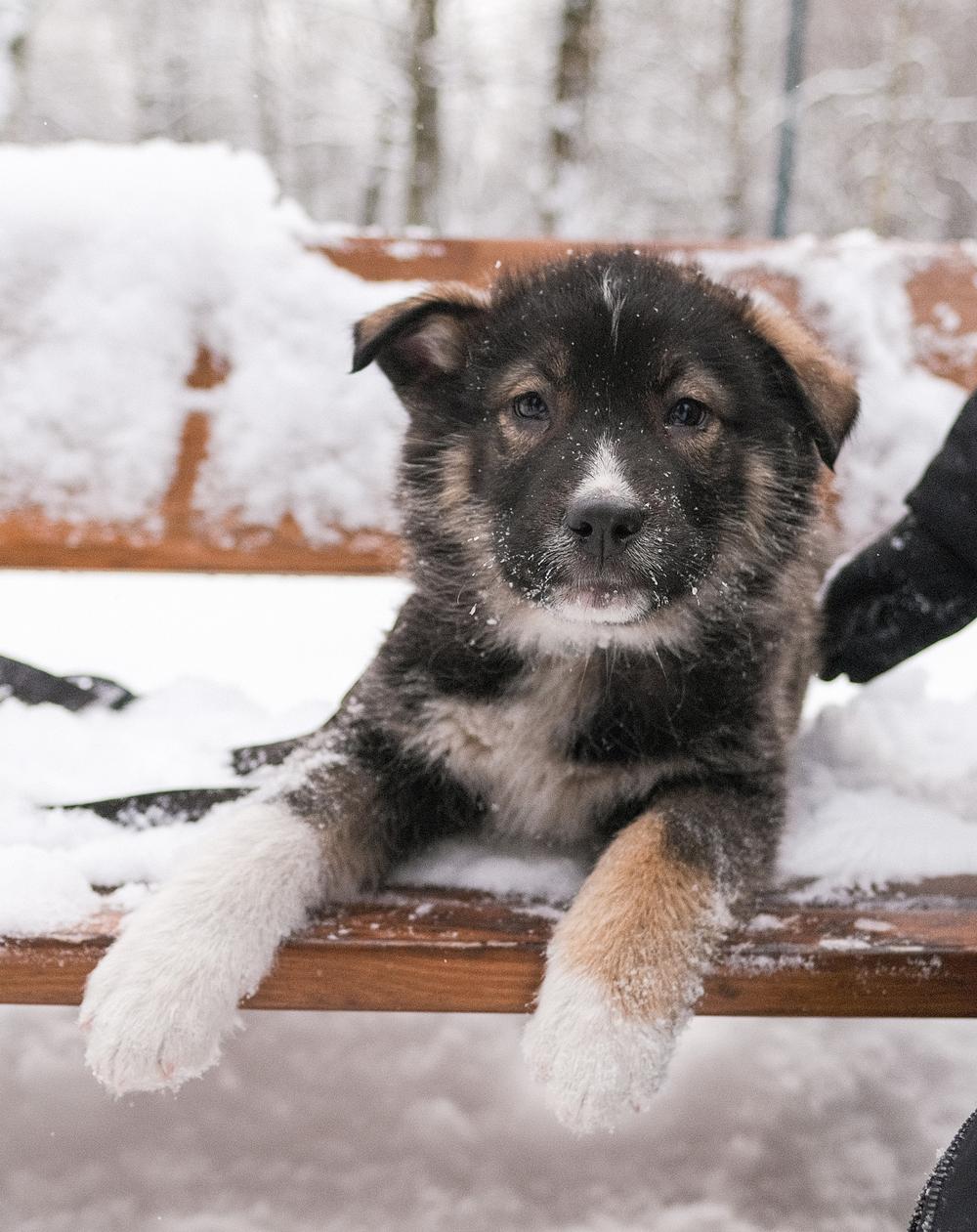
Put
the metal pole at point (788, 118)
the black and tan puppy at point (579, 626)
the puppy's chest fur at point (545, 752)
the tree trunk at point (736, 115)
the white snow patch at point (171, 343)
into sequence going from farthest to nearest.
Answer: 1. the tree trunk at point (736, 115)
2. the metal pole at point (788, 118)
3. the white snow patch at point (171, 343)
4. the puppy's chest fur at point (545, 752)
5. the black and tan puppy at point (579, 626)

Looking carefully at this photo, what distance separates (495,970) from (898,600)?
1734 millimetres

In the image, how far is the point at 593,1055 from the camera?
1.80 meters

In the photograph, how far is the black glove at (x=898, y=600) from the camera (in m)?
3.08

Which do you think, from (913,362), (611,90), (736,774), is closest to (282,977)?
(736,774)

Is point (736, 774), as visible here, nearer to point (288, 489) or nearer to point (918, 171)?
point (288, 489)

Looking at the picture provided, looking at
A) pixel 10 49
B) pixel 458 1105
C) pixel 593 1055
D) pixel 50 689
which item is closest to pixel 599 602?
pixel 593 1055

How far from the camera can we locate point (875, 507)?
3.79m

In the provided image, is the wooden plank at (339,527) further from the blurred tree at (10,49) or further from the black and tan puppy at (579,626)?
the blurred tree at (10,49)

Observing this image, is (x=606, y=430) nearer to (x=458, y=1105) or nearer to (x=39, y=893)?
(x=39, y=893)

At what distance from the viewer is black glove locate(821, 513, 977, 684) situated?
3080 millimetres

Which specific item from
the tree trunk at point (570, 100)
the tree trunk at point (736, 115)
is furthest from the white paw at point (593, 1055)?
the tree trunk at point (736, 115)

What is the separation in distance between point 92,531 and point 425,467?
1335 millimetres

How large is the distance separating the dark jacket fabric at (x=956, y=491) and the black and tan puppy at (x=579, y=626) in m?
0.42

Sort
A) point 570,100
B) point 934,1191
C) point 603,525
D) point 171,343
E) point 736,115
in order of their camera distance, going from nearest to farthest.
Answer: point 934,1191
point 603,525
point 171,343
point 570,100
point 736,115
